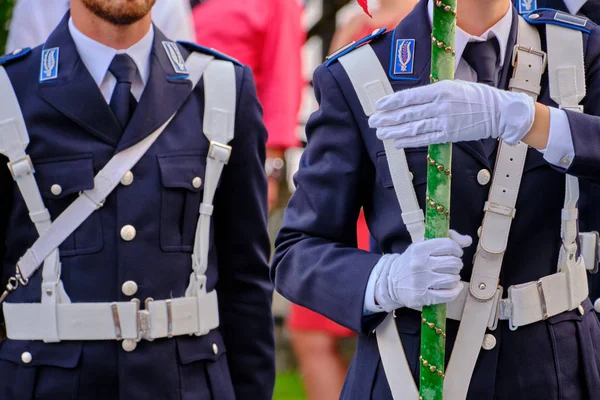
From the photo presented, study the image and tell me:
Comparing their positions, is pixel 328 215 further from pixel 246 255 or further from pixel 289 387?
pixel 289 387

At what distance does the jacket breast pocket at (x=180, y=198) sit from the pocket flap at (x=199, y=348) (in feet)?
0.77

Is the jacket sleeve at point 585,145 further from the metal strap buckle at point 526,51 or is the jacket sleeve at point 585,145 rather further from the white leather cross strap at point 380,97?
the white leather cross strap at point 380,97

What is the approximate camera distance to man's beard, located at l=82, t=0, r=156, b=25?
3.31 metres

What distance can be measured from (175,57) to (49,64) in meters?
0.34

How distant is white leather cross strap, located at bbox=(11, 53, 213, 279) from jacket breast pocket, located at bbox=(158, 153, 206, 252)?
94mm

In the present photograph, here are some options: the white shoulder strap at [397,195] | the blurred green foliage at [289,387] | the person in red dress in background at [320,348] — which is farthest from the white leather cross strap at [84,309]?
the blurred green foliage at [289,387]

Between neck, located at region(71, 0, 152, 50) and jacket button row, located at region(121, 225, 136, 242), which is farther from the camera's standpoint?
neck, located at region(71, 0, 152, 50)

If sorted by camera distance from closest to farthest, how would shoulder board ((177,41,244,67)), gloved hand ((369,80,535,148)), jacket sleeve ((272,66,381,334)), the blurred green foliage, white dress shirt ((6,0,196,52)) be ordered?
gloved hand ((369,80,535,148)), jacket sleeve ((272,66,381,334)), shoulder board ((177,41,244,67)), white dress shirt ((6,0,196,52)), the blurred green foliage

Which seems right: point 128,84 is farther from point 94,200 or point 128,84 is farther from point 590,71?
point 590,71

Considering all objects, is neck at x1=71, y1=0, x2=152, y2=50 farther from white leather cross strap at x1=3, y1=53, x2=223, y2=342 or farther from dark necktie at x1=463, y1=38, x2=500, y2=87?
dark necktie at x1=463, y1=38, x2=500, y2=87

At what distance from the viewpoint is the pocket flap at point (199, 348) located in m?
3.26

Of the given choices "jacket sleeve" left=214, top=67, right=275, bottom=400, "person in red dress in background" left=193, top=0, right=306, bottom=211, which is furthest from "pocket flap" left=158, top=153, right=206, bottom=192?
"person in red dress in background" left=193, top=0, right=306, bottom=211

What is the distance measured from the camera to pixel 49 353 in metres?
3.18

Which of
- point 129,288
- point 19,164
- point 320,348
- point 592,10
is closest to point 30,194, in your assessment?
point 19,164
